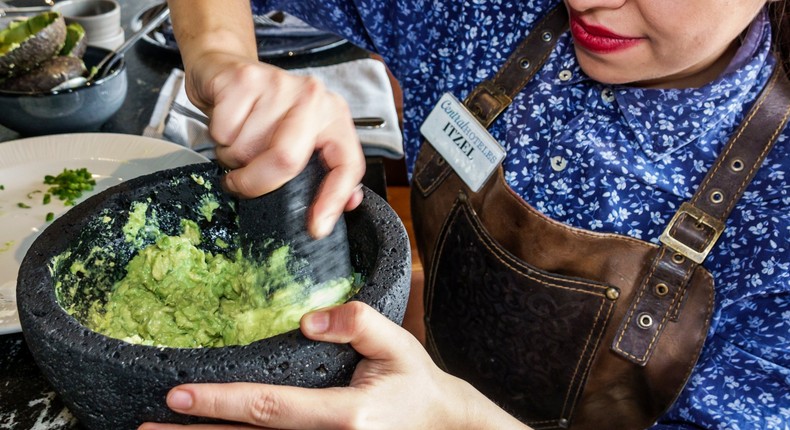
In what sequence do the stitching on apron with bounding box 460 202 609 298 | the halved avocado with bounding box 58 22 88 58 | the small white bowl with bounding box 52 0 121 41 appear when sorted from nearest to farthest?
the stitching on apron with bounding box 460 202 609 298, the halved avocado with bounding box 58 22 88 58, the small white bowl with bounding box 52 0 121 41

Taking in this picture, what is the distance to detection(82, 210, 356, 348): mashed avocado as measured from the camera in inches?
33.4

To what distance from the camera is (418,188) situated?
135 centimetres

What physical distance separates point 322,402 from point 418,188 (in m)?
0.71

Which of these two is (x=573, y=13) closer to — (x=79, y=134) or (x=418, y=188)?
(x=418, y=188)

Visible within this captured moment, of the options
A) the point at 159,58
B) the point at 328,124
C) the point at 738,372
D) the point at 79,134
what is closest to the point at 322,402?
the point at 328,124

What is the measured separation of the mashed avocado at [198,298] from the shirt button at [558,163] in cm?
43

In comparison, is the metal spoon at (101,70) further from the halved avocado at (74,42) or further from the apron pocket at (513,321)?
the apron pocket at (513,321)

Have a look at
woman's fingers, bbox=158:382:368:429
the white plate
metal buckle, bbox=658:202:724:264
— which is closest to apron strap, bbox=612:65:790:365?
metal buckle, bbox=658:202:724:264

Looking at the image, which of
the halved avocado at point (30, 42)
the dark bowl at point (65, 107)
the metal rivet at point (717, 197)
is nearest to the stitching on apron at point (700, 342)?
the metal rivet at point (717, 197)

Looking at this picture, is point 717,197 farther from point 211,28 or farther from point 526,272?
point 211,28

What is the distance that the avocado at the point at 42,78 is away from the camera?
4.34ft

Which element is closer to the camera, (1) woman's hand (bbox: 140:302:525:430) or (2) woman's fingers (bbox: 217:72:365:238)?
(1) woman's hand (bbox: 140:302:525:430)

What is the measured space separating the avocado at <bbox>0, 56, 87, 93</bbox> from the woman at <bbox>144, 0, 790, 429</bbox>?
343mm

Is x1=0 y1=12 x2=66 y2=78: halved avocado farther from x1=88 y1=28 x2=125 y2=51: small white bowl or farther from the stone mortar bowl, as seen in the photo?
the stone mortar bowl
